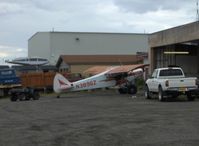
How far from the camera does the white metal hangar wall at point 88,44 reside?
318ft

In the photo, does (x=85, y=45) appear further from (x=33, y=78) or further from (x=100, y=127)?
(x=100, y=127)

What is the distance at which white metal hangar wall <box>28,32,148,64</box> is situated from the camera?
96938 mm

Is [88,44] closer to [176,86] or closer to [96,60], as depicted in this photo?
[96,60]

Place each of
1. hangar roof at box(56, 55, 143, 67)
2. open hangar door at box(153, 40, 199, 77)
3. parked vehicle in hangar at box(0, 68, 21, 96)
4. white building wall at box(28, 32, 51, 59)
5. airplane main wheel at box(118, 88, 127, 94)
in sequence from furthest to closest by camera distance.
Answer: white building wall at box(28, 32, 51, 59)
hangar roof at box(56, 55, 143, 67)
parked vehicle in hangar at box(0, 68, 21, 96)
open hangar door at box(153, 40, 199, 77)
airplane main wheel at box(118, 88, 127, 94)

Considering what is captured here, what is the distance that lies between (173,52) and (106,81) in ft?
19.5

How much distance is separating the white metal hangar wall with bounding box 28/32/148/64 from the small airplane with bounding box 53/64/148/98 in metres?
54.1

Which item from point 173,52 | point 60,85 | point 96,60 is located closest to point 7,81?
point 60,85

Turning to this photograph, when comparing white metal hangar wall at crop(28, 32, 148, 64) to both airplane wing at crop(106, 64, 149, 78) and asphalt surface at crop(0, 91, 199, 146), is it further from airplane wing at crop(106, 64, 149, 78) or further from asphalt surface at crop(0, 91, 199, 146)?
asphalt surface at crop(0, 91, 199, 146)

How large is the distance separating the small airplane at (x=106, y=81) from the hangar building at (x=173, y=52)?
2.71 meters

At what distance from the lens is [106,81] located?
41.8 metres

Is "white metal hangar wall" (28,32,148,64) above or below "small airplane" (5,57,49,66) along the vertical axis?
above

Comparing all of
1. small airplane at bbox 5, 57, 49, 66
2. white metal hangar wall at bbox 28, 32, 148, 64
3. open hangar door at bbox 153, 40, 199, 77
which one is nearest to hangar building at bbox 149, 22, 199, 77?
open hangar door at bbox 153, 40, 199, 77

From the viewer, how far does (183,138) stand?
1258cm

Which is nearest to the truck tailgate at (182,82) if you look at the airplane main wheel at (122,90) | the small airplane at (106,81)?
the small airplane at (106,81)
